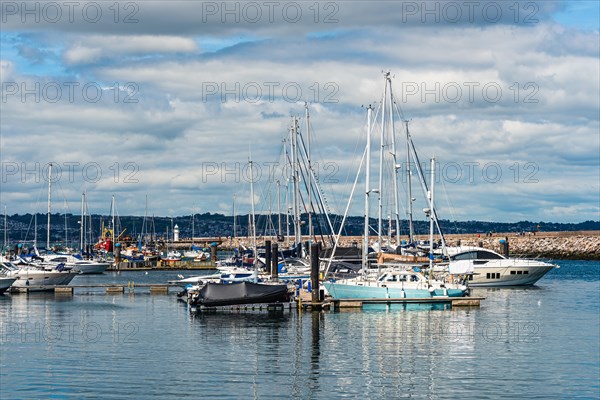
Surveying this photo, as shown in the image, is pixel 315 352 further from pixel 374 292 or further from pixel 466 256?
pixel 466 256

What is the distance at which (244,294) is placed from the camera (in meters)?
61.6

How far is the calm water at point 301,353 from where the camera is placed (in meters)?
36.8

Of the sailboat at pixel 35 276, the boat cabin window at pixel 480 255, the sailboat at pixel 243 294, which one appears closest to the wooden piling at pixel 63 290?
the sailboat at pixel 35 276

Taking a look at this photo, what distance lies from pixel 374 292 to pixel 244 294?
8461mm

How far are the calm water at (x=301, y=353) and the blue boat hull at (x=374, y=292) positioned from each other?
141 centimetres

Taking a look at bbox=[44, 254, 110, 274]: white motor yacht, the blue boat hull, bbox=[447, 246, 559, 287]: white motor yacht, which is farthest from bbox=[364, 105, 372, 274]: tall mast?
bbox=[44, 254, 110, 274]: white motor yacht

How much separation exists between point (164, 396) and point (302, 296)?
29.3 metres

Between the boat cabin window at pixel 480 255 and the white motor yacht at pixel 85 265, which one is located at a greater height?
the boat cabin window at pixel 480 255

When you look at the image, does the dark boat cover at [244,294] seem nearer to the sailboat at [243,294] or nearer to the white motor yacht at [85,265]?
the sailboat at [243,294]

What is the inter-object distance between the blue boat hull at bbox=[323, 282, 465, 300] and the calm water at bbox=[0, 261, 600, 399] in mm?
1405

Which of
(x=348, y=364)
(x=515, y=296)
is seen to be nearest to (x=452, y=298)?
(x=515, y=296)

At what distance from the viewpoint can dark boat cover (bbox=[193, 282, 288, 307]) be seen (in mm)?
61500

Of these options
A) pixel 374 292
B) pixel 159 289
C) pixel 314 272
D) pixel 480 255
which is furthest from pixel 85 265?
pixel 374 292

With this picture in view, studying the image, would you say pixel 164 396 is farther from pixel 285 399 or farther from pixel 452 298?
pixel 452 298
